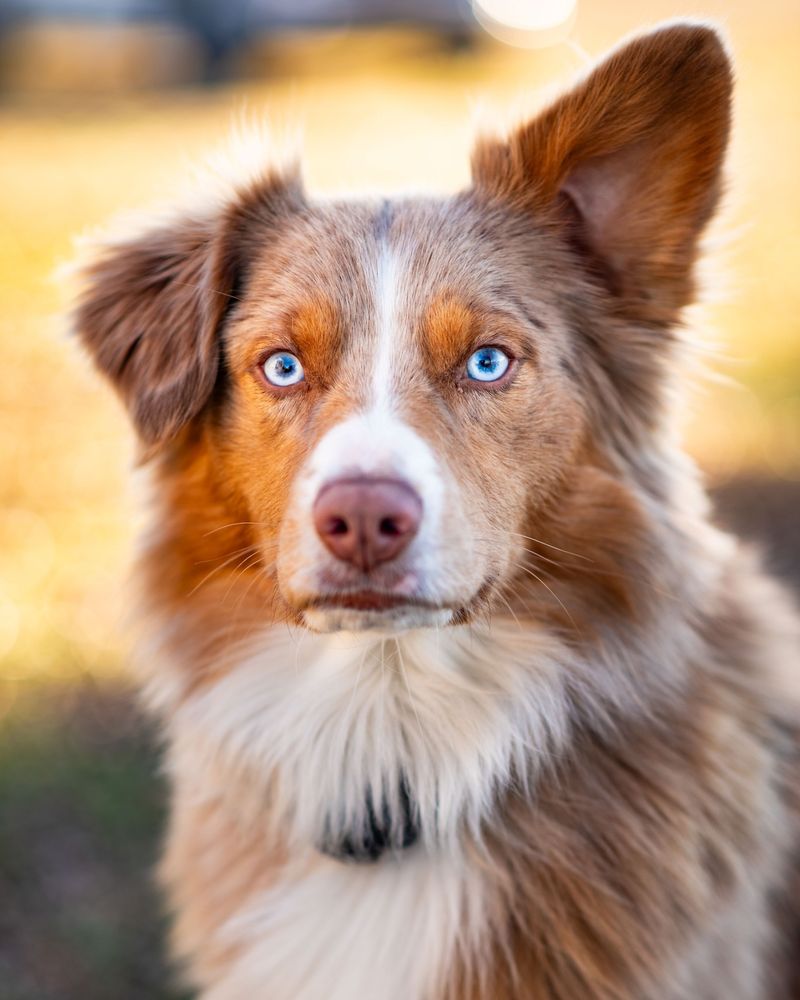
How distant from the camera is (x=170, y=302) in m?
3.28

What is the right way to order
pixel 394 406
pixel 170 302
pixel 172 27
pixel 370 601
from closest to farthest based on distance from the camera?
pixel 370 601, pixel 394 406, pixel 170 302, pixel 172 27

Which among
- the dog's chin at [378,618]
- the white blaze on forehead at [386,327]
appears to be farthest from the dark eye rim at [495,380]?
the dog's chin at [378,618]

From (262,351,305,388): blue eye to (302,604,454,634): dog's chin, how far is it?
63 cm

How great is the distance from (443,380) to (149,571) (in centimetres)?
108

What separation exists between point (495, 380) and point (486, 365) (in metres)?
0.04

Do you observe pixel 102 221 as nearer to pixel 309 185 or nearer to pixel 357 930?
pixel 309 185

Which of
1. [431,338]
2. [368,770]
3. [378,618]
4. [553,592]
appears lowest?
[368,770]

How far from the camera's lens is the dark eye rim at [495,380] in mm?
2947

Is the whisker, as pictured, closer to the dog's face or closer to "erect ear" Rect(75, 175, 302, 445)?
the dog's face

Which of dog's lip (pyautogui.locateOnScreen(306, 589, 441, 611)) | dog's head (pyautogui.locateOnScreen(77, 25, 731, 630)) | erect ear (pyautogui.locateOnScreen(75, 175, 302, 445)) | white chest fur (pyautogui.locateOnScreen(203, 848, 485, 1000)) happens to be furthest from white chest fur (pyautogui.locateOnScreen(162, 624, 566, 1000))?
erect ear (pyautogui.locateOnScreen(75, 175, 302, 445))

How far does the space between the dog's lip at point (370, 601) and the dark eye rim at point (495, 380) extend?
0.59 meters

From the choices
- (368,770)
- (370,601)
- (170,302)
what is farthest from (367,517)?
(170,302)

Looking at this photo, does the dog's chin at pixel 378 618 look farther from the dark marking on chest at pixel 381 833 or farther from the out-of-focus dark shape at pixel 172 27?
the out-of-focus dark shape at pixel 172 27

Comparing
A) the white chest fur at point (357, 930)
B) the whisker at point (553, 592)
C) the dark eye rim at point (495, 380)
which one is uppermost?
the dark eye rim at point (495, 380)
